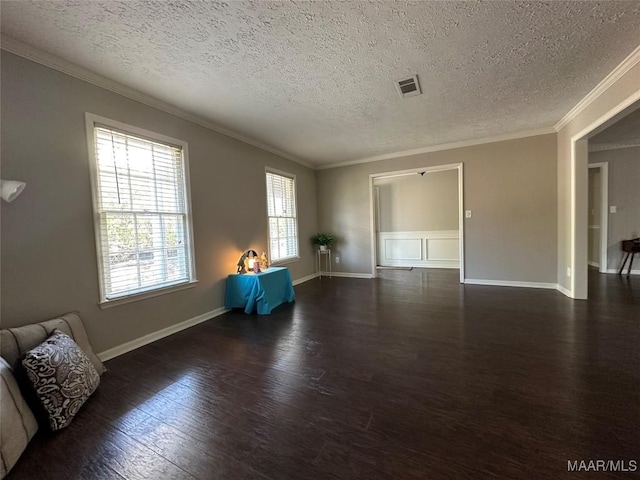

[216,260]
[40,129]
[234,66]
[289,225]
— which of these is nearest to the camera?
[40,129]

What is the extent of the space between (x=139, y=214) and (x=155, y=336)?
1.33 metres

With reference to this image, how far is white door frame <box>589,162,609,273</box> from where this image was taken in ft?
17.3

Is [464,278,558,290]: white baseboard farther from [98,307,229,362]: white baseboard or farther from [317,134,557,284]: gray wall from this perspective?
[98,307,229,362]: white baseboard

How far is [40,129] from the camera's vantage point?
6.81ft

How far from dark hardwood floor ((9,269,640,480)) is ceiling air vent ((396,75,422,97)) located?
2588mm

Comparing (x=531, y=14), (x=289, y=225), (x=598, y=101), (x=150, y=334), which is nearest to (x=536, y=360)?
(x=531, y=14)

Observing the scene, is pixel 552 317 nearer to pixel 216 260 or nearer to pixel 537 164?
pixel 537 164

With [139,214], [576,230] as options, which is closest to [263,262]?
[139,214]

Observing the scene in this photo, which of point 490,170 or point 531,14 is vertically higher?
point 531,14

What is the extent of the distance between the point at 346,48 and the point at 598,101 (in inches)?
118

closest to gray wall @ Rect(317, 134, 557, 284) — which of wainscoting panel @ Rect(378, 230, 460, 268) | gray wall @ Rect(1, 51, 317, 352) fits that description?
wainscoting panel @ Rect(378, 230, 460, 268)

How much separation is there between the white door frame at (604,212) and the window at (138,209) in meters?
7.66

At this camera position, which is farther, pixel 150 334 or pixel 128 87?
pixel 150 334

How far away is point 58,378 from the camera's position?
1618 mm
